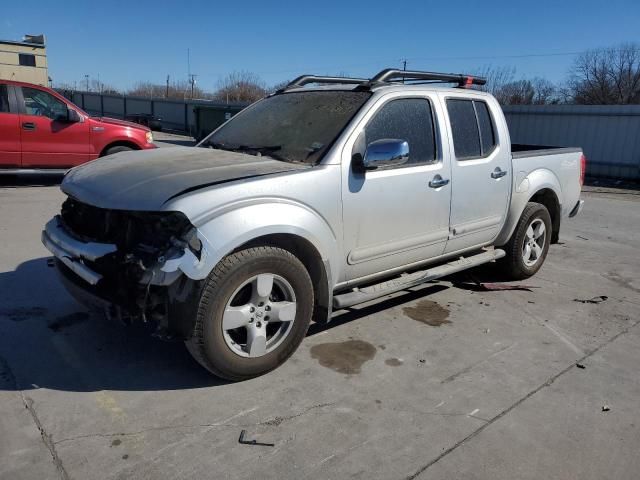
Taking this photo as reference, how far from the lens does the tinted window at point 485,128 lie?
4.89 meters

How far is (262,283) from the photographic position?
3.26m

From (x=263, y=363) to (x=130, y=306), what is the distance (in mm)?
900

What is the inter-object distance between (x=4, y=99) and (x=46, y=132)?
0.82 metres

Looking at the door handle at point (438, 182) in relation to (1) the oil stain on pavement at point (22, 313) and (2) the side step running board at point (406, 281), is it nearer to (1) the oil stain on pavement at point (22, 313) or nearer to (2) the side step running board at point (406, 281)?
(2) the side step running board at point (406, 281)

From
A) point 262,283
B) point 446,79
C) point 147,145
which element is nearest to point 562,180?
point 446,79

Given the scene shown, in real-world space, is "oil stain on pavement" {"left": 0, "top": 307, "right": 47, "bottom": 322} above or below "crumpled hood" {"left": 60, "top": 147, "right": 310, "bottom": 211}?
below

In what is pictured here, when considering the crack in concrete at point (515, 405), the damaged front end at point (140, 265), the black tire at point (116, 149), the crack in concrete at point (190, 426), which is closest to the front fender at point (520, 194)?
the crack in concrete at point (515, 405)

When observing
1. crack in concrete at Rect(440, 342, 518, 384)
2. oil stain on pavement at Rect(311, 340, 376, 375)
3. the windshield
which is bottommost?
crack in concrete at Rect(440, 342, 518, 384)

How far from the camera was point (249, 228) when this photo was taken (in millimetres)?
3080

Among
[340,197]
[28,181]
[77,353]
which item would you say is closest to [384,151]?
[340,197]

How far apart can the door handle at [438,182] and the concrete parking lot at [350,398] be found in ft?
3.79

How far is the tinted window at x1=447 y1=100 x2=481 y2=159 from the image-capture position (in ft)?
15.0

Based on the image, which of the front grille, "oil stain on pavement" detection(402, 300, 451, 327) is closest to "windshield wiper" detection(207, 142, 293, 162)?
the front grille

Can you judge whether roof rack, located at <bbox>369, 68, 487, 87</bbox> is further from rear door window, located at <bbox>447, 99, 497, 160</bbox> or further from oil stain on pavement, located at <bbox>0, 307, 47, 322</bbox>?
oil stain on pavement, located at <bbox>0, 307, 47, 322</bbox>
